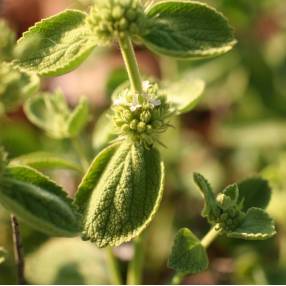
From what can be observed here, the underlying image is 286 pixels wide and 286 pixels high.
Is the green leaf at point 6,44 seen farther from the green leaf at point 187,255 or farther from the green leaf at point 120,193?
the green leaf at point 187,255

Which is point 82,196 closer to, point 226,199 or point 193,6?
point 226,199

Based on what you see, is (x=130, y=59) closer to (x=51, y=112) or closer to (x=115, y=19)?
(x=115, y=19)

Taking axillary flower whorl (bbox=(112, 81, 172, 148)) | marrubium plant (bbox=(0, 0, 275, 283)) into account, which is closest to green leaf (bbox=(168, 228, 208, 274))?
marrubium plant (bbox=(0, 0, 275, 283))

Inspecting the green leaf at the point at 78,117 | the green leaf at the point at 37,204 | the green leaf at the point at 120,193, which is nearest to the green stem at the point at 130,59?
the green leaf at the point at 120,193

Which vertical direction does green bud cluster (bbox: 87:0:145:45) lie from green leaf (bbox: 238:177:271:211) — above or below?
above

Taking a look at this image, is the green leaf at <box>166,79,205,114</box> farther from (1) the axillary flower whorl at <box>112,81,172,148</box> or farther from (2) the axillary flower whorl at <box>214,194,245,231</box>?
(2) the axillary flower whorl at <box>214,194,245,231</box>

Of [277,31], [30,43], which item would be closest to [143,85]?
[30,43]
